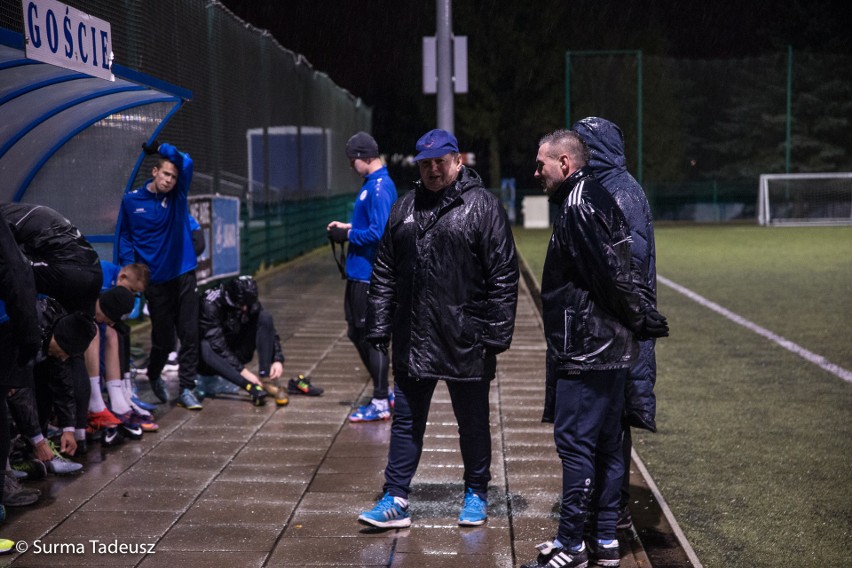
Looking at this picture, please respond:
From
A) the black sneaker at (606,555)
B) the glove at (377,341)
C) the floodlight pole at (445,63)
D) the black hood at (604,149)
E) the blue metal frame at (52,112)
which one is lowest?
the black sneaker at (606,555)

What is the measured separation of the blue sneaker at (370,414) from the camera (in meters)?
6.71

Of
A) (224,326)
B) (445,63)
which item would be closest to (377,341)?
(224,326)

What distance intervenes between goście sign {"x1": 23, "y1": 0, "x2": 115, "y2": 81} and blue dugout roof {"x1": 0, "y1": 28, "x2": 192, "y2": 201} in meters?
0.10

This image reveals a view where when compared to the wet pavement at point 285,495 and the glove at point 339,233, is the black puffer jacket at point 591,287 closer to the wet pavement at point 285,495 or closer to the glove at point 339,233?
the wet pavement at point 285,495

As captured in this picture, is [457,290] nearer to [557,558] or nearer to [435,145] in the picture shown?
[435,145]

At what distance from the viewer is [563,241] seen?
406 cm

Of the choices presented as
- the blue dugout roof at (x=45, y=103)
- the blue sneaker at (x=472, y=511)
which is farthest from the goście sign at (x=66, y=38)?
the blue sneaker at (x=472, y=511)

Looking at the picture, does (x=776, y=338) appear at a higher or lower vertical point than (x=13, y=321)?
lower

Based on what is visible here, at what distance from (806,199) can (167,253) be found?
3097 cm

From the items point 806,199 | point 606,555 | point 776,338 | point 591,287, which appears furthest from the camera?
point 806,199

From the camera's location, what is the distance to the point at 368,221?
6.51 m

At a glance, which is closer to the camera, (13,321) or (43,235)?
(13,321)

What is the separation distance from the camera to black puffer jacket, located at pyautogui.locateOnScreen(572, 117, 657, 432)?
4.34 metres

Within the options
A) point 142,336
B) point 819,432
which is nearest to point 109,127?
point 142,336
